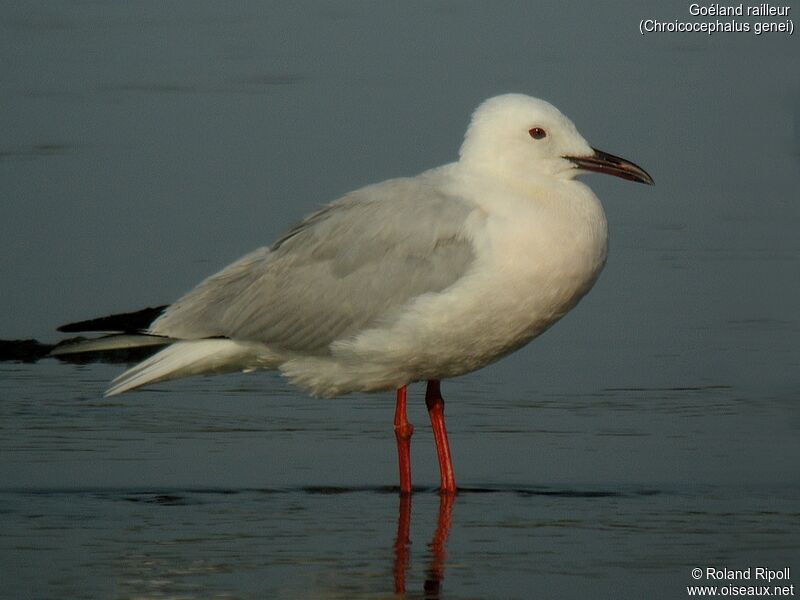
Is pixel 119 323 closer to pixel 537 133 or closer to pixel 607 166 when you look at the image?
pixel 537 133

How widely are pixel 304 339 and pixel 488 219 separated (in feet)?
3.73

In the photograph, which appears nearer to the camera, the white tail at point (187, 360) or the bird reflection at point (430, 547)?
the bird reflection at point (430, 547)

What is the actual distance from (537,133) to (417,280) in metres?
0.96

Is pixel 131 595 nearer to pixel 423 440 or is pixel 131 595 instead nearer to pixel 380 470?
pixel 380 470

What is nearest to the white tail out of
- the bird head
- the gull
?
the gull

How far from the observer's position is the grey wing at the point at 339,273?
7531 millimetres

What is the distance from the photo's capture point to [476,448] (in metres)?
8.66

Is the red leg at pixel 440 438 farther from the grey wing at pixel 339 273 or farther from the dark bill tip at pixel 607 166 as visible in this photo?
the dark bill tip at pixel 607 166

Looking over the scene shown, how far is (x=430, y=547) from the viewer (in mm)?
6633

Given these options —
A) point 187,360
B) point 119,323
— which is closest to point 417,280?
point 187,360

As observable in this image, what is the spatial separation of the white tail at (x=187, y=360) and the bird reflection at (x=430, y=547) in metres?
1.14

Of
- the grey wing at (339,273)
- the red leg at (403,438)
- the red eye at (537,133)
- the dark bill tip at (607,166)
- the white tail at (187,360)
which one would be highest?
the red eye at (537,133)

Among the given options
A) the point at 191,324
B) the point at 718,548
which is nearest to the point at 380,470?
the point at 191,324

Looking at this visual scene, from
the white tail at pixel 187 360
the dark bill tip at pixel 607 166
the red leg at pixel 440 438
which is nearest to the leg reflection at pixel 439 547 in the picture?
the red leg at pixel 440 438
